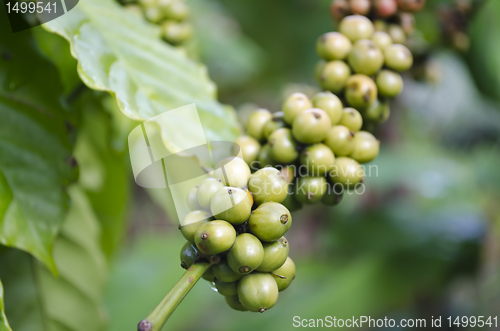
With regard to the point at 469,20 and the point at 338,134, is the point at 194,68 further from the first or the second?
the point at 469,20

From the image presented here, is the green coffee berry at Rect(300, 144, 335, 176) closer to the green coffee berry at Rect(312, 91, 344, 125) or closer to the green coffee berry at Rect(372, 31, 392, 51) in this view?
the green coffee berry at Rect(312, 91, 344, 125)

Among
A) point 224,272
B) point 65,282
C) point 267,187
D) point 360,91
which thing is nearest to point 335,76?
point 360,91

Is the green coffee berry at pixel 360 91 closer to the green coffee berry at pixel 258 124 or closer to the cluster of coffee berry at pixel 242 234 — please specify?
the green coffee berry at pixel 258 124

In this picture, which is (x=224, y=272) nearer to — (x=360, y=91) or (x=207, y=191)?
(x=207, y=191)

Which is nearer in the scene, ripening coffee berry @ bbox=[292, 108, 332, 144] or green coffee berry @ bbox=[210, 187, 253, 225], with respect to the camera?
green coffee berry @ bbox=[210, 187, 253, 225]

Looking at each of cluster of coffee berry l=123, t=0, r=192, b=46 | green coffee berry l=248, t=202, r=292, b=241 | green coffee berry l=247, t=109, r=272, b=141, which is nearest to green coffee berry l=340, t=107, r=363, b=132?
green coffee berry l=247, t=109, r=272, b=141

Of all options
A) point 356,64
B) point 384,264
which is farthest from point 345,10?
point 384,264
